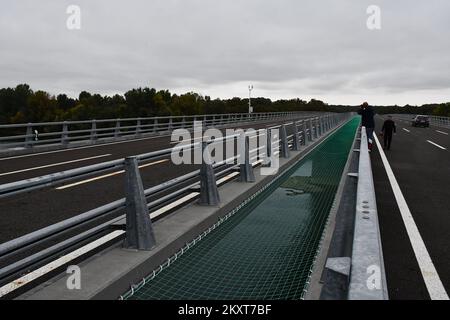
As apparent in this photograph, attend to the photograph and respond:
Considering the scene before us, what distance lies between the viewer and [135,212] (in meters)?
4.69

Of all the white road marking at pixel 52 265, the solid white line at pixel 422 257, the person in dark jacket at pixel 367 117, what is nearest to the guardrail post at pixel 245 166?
the solid white line at pixel 422 257

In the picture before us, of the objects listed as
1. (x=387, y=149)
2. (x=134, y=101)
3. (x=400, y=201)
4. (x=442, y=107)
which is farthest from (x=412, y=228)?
(x=442, y=107)

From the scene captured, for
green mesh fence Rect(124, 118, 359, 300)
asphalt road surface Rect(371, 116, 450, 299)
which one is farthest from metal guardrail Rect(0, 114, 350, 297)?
asphalt road surface Rect(371, 116, 450, 299)

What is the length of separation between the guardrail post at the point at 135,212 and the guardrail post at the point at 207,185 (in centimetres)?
217

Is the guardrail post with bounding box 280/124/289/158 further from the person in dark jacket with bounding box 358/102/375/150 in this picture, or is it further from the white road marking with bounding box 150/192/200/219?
the person in dark jacket with bounding box 358/102/375/150

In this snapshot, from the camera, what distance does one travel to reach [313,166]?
1327cm

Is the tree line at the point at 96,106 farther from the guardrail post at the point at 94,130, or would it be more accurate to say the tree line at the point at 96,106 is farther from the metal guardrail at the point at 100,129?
the guardrail post at the point at 94,130

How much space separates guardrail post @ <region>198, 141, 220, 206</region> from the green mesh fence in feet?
1.48

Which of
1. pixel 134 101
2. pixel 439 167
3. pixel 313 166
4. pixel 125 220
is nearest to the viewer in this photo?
pixel 125 220

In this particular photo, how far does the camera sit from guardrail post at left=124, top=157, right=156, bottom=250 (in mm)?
4707

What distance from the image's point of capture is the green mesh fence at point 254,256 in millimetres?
4207
